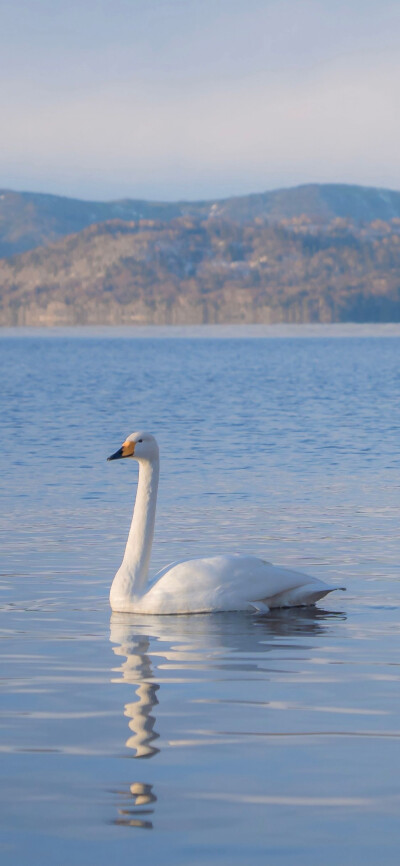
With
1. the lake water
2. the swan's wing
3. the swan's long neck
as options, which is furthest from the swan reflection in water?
the swan's long neck

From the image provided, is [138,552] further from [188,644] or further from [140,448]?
[188,644]

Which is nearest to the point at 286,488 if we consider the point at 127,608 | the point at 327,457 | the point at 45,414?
the point at 327,457

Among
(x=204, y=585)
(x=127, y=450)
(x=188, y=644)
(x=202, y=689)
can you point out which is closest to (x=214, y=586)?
(x=204, y=585)

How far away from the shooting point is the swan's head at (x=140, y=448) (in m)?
15.5

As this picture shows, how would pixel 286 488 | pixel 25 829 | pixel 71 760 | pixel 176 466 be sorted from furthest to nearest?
pixel 176 466
pixel 286 488
pixel 71 760
pixel 25 829

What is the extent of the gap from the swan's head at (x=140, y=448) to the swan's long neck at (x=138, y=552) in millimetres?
169

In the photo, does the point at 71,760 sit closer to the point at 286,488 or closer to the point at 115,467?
the point at 286,488

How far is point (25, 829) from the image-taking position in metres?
7.62

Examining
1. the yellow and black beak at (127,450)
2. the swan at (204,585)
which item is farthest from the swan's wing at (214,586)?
the yellow and black beak at (127,450)

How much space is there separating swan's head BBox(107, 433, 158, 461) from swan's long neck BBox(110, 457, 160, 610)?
0.56ft

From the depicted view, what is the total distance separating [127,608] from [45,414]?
140 ft

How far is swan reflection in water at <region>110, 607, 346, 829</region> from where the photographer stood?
1018 centimetres

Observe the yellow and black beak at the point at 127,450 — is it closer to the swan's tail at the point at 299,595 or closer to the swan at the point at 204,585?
the swan at the point at 204,585

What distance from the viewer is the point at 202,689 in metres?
10.9
